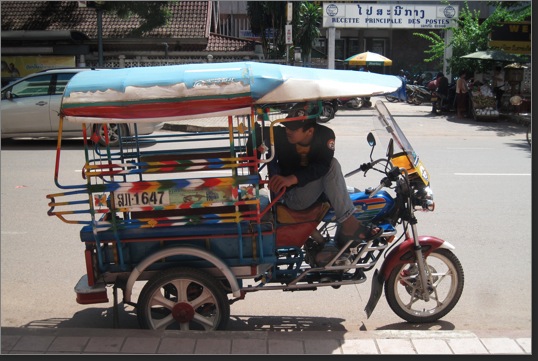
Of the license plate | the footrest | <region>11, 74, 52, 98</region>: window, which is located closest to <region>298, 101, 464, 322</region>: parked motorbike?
Answer: the license plate

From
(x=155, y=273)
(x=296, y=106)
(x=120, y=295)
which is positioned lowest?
(x=120, y=295)

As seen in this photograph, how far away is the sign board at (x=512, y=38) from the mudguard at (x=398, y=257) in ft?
53.8

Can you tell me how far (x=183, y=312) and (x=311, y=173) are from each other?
1266mm

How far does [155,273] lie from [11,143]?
11.1 meters

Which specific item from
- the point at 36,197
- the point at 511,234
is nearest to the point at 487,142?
the point at 511,234

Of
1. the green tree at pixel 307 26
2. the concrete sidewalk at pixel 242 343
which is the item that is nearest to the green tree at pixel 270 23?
the green tree at pixel 307 26

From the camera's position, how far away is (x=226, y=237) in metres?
4.03

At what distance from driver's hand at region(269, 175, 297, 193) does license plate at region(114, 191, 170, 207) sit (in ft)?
2.32

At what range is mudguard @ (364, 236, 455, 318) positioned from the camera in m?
4.28

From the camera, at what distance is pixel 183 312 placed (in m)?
4.04

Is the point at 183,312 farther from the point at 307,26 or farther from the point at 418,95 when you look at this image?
the point at 307,26

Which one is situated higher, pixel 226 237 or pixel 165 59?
pixel 165 59

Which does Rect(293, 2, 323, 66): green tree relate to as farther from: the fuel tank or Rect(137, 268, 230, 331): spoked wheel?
Rect(137, 268, 230, 331): spoked wheel

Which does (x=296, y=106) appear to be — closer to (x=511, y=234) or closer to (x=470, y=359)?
(x=470, y=359)
